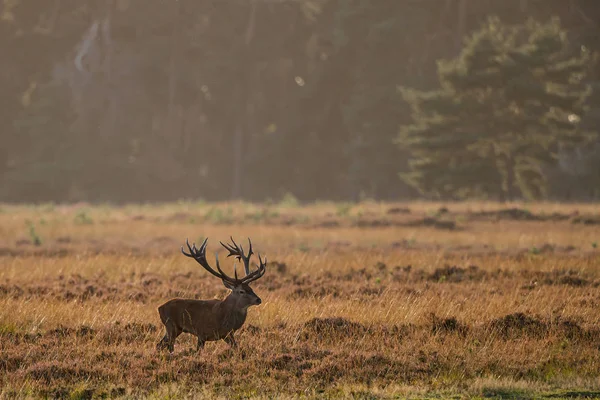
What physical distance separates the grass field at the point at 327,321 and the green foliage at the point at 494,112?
68.7 feet

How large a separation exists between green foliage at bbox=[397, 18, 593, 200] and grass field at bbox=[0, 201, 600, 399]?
20.9 metres

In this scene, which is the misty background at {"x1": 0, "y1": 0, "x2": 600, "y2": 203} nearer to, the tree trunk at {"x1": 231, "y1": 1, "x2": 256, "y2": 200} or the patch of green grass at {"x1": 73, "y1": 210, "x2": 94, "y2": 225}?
the tree trunk at {"x1": 231, "y1": 1, "x2": 256, "y2": 200}

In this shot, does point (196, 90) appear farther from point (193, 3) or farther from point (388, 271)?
point (388, 271)

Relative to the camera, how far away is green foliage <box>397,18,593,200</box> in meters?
48.0

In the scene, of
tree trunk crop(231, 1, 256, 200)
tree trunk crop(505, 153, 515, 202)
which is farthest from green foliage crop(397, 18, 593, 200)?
tree trunk crop(231, 1, 256, 200)

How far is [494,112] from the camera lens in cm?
4909

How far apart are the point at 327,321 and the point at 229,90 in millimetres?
59393

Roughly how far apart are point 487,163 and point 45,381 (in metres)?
41.7

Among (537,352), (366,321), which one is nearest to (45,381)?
(366,321)

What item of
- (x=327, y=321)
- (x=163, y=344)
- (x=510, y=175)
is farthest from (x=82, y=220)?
(x=163, y=344)

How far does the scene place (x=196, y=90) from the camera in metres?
73.4

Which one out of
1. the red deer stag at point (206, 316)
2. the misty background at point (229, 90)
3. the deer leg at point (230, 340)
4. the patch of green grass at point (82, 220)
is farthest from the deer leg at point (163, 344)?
the misty background at point (229, 90)

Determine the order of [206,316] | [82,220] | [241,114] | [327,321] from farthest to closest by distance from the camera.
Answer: [241,114] < [82,220] < [327,321] < [206,316]

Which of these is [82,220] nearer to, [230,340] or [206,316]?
[230,340]
